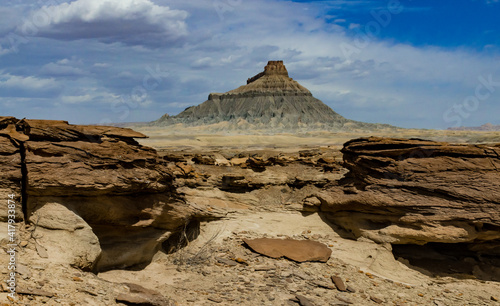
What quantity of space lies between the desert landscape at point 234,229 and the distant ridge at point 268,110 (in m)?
111

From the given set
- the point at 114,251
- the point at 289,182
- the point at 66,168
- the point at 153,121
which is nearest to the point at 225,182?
the point at 289,182

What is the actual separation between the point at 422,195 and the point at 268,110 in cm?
13072

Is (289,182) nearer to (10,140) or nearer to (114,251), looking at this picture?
(114,251)

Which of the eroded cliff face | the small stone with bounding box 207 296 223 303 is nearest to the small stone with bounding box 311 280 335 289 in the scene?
the small stone with bounding box 207 296 223 303

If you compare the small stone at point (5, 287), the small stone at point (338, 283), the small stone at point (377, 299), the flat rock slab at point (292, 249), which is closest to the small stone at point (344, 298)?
the small stone at point (338, 283)

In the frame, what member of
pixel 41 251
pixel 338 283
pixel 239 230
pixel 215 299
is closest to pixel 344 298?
pixel 338 283

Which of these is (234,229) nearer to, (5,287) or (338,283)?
(338,283)

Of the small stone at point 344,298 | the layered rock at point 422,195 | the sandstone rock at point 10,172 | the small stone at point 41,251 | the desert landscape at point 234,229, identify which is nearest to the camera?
the small stone at point 41,251

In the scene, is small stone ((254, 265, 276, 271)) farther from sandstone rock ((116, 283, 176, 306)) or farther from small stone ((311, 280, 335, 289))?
sandstone rock ((116, 283, 176, 306))

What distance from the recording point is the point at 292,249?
9023 mm

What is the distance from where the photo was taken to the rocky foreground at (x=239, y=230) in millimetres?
6992

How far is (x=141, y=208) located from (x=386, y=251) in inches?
211

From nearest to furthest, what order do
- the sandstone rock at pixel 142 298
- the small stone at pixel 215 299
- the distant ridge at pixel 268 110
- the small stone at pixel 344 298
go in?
1. the sandstone rock at pixel 142 298
2. the small stone at pixel 215 299
3. the small stone at pixel 344 298
4. the distant ridge at pixel 268 110

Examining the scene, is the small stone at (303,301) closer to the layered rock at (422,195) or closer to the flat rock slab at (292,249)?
A: the flat rock slab at (292,249)
